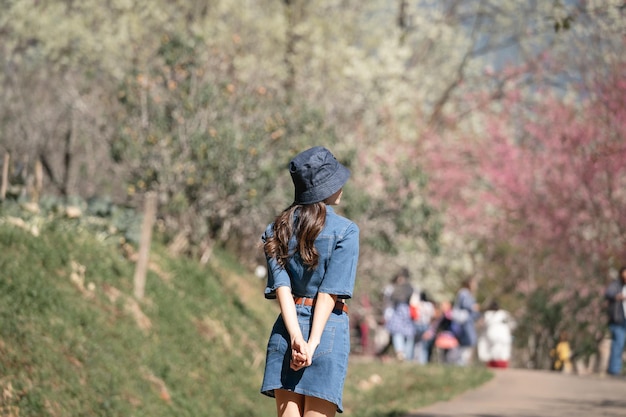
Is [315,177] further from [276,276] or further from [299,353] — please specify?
[299,353]

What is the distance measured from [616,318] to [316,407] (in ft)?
41.1

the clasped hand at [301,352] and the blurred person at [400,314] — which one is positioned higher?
the blurred person at [400,314]

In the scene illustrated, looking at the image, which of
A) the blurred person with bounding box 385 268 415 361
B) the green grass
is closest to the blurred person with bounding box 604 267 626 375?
the green grass

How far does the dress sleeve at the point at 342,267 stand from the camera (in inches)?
195

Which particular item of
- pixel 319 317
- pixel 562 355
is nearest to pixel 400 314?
pixel 562 355

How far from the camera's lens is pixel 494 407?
11180mm

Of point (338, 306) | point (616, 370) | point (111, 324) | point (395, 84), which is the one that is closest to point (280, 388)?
point (338, 306)

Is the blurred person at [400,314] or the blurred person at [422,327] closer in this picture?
the blurred person at [400,314]

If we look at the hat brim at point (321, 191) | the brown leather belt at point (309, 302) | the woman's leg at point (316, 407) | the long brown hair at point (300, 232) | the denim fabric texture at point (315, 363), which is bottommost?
the woman's leg at point (316, 407)

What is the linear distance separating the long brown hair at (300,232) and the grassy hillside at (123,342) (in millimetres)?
2958

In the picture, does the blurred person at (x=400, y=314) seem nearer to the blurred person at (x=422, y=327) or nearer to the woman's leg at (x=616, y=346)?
the blurred person at (x=422, y=327)

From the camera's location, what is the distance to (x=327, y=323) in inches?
196

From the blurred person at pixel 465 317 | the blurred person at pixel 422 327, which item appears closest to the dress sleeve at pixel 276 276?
the blurred person at pixel 422 327

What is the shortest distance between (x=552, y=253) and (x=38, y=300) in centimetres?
2038
